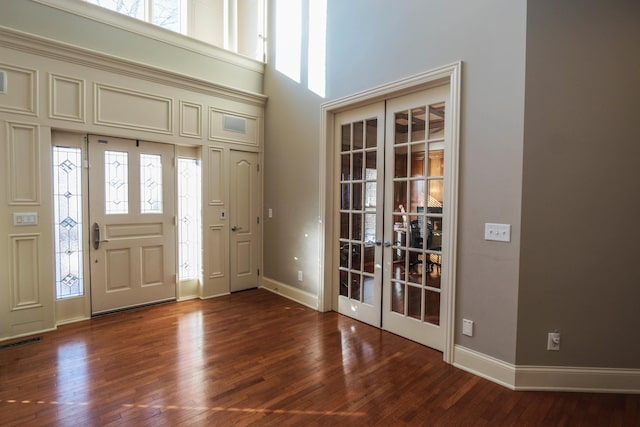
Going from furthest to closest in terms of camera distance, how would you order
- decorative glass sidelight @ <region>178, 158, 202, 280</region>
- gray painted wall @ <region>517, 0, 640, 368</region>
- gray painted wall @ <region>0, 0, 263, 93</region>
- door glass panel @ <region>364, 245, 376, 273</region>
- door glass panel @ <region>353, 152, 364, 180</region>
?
1. decorative glass sidelight @ <region>178, 158, 202, 280</region>
2. door glass panel @ <region>353, 152, 364, 180</region>
3. door glass panel @ <region>364, 245, 376, 273</region>
4. gray painted wall @ <region>0, 0, 263, 93</region>
5. gray painted wall @ <region>517, 0, 640, 368</region>

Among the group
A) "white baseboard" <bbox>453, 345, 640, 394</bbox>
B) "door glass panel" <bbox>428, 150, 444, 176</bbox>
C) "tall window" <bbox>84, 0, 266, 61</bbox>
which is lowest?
"white baseboard" <bbox>453, 345, 640, 394</bbox>

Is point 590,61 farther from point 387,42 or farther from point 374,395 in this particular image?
point 374,395

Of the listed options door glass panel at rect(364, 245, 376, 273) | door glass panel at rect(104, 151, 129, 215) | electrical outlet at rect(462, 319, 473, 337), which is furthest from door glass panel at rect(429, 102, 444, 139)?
door glass panel at rect(104, 151, 129, 215)

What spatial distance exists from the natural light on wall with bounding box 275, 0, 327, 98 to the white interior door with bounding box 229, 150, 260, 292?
1.36 meters

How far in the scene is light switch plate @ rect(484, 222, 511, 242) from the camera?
8.20ft

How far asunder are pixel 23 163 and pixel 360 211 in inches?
134

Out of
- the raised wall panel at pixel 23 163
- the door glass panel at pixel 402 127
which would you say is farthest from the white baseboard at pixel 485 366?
the raised wall panel at pixel 23 163

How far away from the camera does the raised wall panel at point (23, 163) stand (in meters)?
3.16

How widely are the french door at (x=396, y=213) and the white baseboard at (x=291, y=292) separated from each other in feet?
1.28

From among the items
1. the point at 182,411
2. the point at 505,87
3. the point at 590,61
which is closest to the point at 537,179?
the point at 505,87

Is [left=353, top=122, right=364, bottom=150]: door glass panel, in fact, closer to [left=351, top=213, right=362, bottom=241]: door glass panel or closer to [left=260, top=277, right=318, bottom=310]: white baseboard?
[left=351, top=213, right=362, bottom=241]: door glass panel

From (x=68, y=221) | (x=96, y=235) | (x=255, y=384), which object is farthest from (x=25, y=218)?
(x=255, y=384)

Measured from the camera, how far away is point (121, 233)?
3916 millimetres

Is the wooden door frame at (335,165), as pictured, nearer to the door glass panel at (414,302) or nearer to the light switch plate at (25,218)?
the door glass panel at (414,302)
